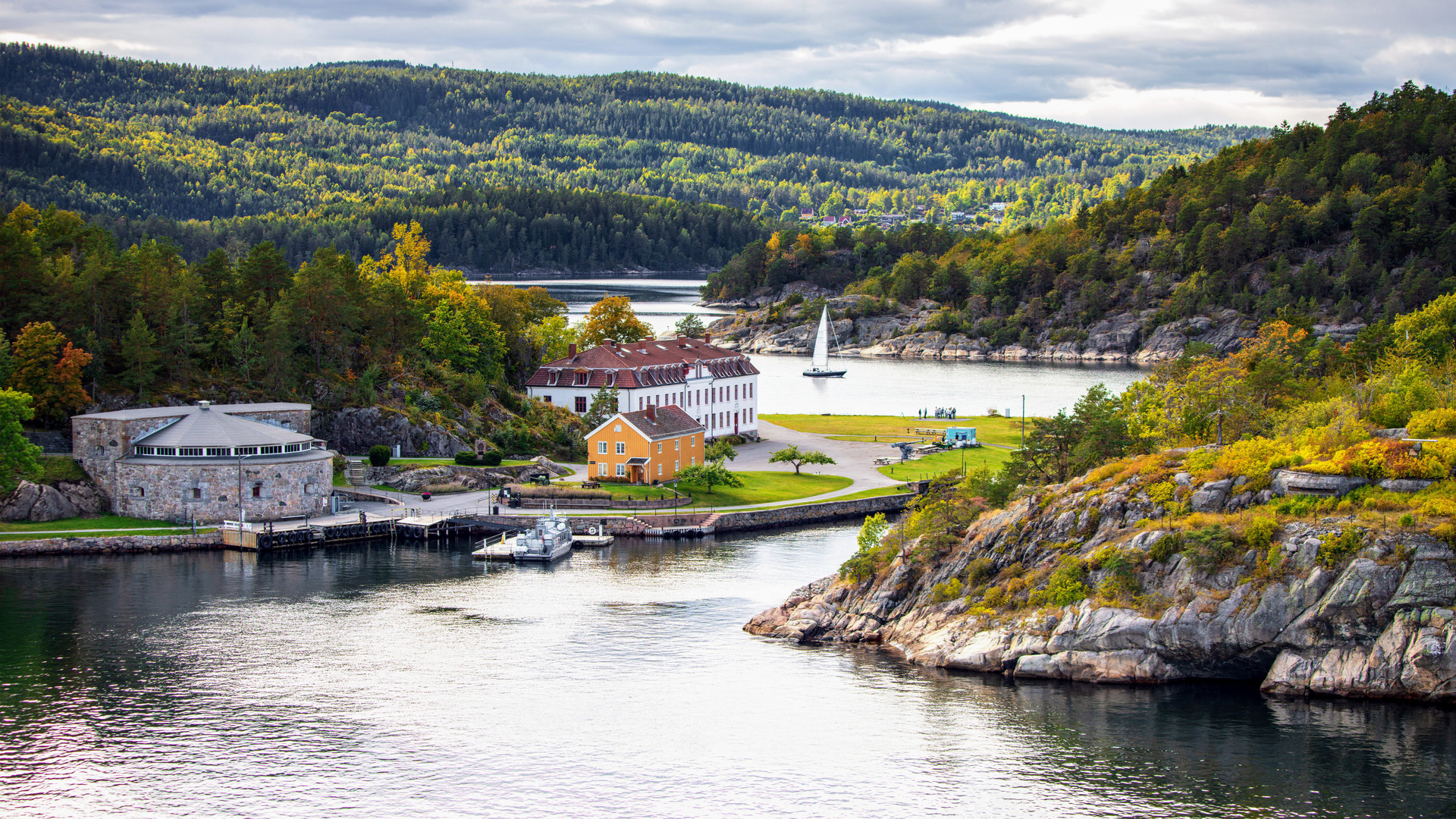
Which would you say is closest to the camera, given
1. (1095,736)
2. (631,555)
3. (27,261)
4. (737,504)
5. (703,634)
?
(1095,736)

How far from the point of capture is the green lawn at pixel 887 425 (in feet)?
339

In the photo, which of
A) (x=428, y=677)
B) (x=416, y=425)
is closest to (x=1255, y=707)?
(x=428, y=677)

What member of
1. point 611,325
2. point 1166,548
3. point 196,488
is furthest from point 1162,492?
point 611,325

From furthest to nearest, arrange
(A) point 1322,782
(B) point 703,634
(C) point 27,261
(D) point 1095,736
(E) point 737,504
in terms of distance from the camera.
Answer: (C) point 27,261 < (E) point 737,504 < (B) point 703,634 < (D) point 1095,736 < (A) point 1322,782

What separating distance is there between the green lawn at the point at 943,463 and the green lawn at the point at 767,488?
155 inches

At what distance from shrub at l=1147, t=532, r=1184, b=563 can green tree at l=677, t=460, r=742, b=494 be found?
3697cm

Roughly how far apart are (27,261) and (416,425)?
88.3 ft

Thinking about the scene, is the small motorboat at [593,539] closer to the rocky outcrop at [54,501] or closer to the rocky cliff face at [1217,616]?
the rocky cliff face at [1217,616]

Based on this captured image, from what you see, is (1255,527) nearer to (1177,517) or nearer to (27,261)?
(1177,517)

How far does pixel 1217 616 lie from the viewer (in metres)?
43.8

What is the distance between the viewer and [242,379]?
89.4 meters

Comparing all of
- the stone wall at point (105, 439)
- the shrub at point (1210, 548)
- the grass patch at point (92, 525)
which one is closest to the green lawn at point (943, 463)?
the shrub at point (1210, 548)

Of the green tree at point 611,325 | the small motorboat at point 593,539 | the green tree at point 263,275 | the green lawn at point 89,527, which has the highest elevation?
the green tree at point 263,275

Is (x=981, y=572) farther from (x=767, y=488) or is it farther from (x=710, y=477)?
(x=767, y=488)
